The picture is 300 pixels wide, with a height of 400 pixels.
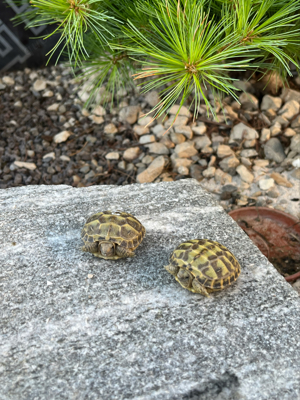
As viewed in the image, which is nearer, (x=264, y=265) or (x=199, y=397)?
(x=199, y=397)

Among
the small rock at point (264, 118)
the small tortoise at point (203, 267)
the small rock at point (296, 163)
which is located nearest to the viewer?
the small tortoise at point (203, 267)

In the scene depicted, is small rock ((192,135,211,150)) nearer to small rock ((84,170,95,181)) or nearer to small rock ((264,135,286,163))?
small rock ((264,135,286,163))

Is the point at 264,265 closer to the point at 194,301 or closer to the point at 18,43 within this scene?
the point at 194,301

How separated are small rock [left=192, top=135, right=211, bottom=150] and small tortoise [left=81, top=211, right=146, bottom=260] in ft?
3.81

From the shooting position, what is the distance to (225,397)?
1.05 metres

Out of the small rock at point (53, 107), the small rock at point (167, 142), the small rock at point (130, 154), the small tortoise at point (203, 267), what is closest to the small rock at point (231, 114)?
the small rock at point (167, 142)

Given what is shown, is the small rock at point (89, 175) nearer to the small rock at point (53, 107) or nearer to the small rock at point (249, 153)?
the small rock at point (53, 107)

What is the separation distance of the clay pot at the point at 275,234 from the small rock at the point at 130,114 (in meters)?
1.17

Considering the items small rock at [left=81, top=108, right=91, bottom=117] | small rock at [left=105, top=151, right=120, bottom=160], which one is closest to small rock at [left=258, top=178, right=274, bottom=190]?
small rock at [left=105, top=151, right=120, bottom=160]

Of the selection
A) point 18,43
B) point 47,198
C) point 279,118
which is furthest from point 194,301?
point 18,43

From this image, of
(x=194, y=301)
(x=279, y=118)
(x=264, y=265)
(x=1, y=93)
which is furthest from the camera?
(x=1, y=93)

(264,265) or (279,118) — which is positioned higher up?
(264,265)

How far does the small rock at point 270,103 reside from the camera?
103 inches

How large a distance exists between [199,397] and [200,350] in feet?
0.48
